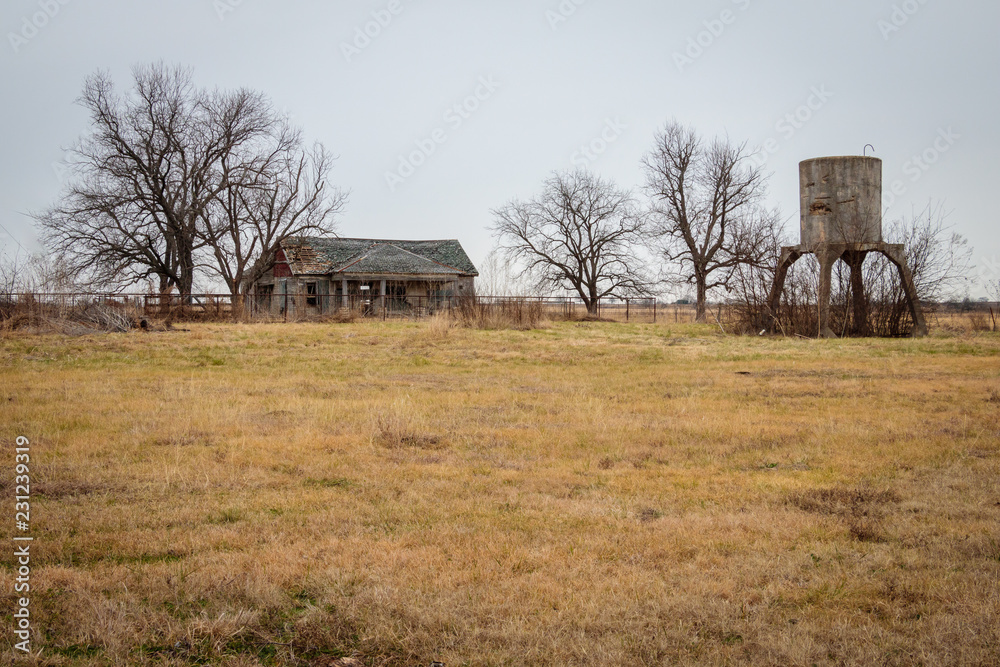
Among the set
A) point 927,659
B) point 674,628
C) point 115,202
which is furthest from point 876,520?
point 115,202

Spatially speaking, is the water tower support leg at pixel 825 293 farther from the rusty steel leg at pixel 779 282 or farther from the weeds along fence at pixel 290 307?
the weeds along fence at pixel 290 307

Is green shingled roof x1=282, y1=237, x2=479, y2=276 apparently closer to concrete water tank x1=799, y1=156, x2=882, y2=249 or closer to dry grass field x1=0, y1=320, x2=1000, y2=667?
concrete water tank x1=799, y1=156, x2=882, y2=249

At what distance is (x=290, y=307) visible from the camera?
133ft

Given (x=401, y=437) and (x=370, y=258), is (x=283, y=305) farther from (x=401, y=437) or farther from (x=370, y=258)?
(x=401, y=437)

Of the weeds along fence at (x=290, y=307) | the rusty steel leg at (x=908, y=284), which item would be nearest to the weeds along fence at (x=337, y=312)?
the weeds along fence at (x=290, y=307)

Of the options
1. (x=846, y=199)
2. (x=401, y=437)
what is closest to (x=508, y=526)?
(x=401, y=437)

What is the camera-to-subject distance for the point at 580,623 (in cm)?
345

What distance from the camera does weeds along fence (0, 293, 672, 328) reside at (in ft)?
69.9

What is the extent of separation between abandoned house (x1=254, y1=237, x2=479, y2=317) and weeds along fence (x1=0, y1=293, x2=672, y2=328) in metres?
0.10

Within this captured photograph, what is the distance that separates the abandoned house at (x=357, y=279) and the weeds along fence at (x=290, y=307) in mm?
97

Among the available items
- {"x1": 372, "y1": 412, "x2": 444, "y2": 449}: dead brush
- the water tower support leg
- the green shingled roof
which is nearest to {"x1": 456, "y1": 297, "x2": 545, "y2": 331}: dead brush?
the water tower support leg

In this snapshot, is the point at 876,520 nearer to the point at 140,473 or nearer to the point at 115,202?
the point at 140,473

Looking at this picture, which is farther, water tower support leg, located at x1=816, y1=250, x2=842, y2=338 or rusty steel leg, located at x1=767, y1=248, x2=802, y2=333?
rusty steel leg, located at x1=767, y1=248, x2=802, y2=333

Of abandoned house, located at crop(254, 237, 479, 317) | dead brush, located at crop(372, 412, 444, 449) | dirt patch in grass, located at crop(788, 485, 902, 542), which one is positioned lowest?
dirt patch in grass, located at crop(788, 485, 902, 542)
